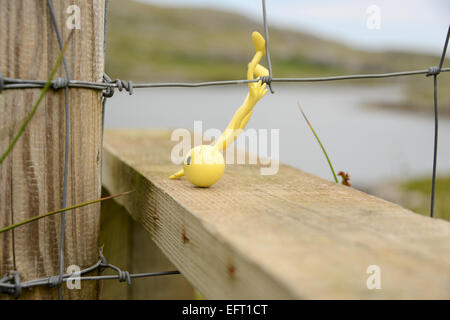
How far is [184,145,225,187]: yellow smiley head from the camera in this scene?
0.97 metres

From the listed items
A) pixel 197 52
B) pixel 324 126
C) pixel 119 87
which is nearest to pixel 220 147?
pixel 119 87

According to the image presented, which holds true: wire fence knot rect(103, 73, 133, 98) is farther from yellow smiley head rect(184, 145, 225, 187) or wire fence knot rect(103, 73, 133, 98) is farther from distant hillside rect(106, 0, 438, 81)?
distant hillside rect(106, 0, 438, 81)

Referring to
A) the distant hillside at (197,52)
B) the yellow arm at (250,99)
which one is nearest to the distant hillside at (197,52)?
the distant hillside at (197,52)

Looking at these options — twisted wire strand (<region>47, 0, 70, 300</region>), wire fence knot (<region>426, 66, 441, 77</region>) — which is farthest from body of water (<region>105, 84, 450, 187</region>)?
twisted wire strand (<region>47, 0, 70, 300</region>)

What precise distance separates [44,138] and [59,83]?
0.11 m

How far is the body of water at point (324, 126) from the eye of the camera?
7.84m

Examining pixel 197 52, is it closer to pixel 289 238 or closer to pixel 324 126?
pixel 324 126

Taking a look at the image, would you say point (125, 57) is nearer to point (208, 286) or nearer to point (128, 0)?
point (128, 0)

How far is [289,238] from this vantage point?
648mm

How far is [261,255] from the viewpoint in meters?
0.57

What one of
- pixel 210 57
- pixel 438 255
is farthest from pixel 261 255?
pixel 210 57

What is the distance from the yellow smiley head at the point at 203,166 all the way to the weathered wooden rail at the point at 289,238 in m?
0.02

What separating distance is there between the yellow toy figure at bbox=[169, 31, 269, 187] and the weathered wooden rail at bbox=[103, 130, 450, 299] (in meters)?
0.03

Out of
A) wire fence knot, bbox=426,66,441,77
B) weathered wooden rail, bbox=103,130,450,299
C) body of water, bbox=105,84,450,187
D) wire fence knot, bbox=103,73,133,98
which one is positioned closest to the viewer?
weathered wooden rail, bbox=103,130,450,299
